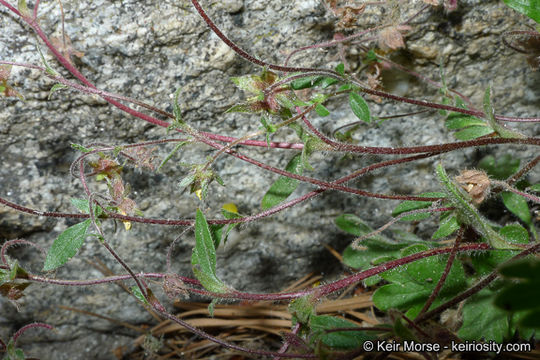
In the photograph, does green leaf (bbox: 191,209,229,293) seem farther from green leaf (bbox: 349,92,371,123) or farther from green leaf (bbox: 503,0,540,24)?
green leaf (bbox: 503,0,540,24)

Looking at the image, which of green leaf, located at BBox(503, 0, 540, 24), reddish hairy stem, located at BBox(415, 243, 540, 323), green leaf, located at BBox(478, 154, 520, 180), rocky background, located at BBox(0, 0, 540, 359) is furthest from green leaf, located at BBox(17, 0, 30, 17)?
green leaf, located at BBox(478, 154, 520, 180)

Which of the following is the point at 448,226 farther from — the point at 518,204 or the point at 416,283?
the point at 518,204

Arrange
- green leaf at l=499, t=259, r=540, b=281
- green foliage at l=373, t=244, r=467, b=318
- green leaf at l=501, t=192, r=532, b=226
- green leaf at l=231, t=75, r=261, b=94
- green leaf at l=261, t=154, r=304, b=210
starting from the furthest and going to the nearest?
1. green leaf at l=501, t=192, r=532, b=226
2. green foliage at l=373, t=244, r=467, b=318
3. green leaf at l=261, t=154, r=304, b=210
4. green leaf at l=231, t=75, r=261, b=94
5. green leaf at l=499, t=259, r=540, b=281

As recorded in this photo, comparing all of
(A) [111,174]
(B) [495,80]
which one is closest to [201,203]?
(A) [111,174]

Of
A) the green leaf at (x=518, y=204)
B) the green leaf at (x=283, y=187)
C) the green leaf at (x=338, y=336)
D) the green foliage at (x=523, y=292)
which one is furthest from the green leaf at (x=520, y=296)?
the green leaf at (x=518, y=204)

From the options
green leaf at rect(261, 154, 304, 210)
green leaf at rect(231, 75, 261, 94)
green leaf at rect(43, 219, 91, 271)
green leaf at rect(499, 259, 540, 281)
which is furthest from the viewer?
green leaf at rect(261, 154, 304, 210)

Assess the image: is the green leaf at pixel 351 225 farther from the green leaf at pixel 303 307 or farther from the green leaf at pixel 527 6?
the green leaf at pixel 527 6

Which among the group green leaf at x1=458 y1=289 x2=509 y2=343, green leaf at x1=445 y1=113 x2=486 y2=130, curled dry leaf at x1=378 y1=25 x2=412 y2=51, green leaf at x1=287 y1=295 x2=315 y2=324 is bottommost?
green leaf at x1=458 y1=289 x2=509 y2=343
